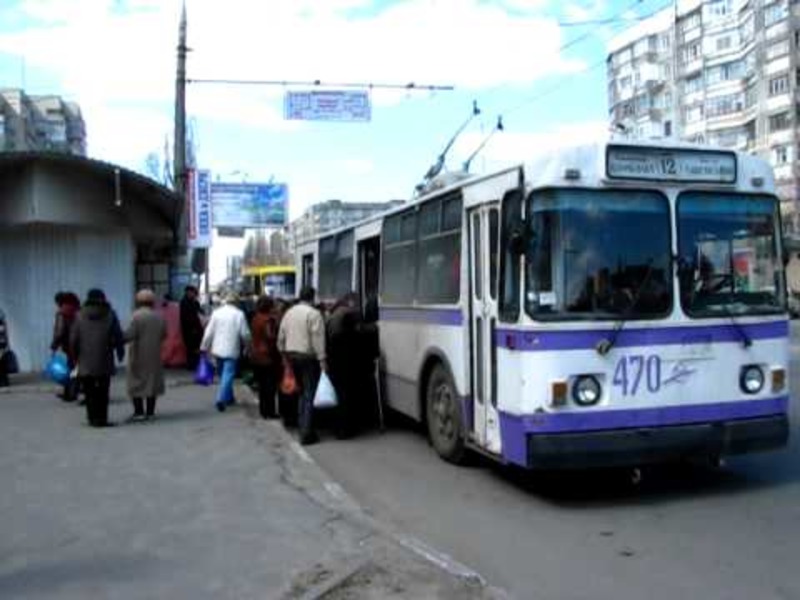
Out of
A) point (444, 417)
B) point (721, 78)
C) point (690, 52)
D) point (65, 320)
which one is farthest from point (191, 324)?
point (690, 52)

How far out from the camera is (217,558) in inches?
257

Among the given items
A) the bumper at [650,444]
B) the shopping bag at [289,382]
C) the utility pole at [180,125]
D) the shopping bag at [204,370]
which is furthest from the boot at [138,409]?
the utility pole at [180,125]

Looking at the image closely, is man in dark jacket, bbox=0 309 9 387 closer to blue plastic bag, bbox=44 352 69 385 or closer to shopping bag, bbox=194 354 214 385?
blue plastic bag, bbox=44 352 69 385

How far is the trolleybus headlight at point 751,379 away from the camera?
28.0 ft

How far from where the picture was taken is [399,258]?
1211cm

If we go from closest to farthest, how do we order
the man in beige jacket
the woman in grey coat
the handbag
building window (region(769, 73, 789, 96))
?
the man in beige jacket
the woman in grey coat
the handbag
building window (region(769, 73, 789, 96))

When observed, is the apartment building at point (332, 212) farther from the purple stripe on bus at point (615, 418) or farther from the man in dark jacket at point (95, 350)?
the purple stripe on bus at point (615, 418)

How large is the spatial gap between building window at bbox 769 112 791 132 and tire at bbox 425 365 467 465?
65505mm

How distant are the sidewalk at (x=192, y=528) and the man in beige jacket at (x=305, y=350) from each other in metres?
0.32

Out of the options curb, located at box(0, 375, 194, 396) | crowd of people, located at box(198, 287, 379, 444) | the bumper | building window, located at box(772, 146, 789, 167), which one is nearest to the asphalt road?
the bumper

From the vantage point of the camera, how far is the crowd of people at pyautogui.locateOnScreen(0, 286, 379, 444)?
11.9 m

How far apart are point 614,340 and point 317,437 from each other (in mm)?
4996

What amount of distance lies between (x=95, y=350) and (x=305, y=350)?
9.43 ft

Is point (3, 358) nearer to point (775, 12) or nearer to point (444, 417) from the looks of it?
point (444, 417)
